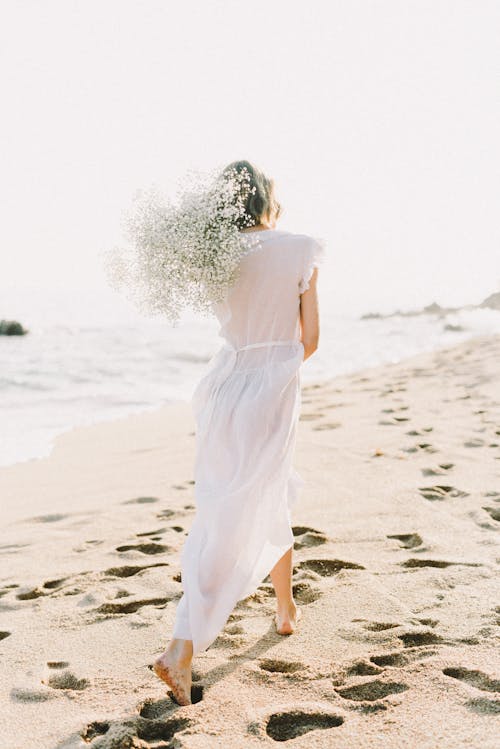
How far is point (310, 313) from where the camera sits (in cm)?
298

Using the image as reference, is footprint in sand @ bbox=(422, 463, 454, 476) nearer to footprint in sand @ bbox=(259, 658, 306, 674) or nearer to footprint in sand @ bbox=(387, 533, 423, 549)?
footprint in sand @ bbox=(387, 533, 423, 549)

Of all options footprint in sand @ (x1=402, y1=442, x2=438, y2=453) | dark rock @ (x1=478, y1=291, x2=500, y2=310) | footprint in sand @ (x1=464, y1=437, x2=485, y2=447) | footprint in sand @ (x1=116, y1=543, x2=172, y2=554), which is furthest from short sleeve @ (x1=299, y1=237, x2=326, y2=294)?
dark rock @ (x1=478, y1=291, x2=500, y2=310)

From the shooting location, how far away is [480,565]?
3.54 metres

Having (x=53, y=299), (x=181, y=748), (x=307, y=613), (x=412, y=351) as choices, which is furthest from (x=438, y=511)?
(x=53, y=299)

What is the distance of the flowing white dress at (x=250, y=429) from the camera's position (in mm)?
2783

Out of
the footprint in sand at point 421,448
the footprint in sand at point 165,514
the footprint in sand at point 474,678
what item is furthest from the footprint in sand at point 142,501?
the footprint in sand at point 474,678

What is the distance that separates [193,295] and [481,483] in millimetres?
2881

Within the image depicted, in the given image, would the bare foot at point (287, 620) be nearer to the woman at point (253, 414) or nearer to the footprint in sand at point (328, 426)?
the woman at point (253, 414)

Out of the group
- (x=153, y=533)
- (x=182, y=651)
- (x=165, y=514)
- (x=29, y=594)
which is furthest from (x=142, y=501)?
(x=182, y=651)

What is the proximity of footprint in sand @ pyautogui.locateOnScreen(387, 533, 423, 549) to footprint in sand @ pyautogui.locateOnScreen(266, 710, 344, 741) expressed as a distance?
1.66m

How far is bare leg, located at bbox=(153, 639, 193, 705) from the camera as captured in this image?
256 centimetres

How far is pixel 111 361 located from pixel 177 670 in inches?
485

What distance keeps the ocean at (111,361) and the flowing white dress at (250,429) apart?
355 centimetres

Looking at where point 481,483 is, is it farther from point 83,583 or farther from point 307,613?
point 83,583
